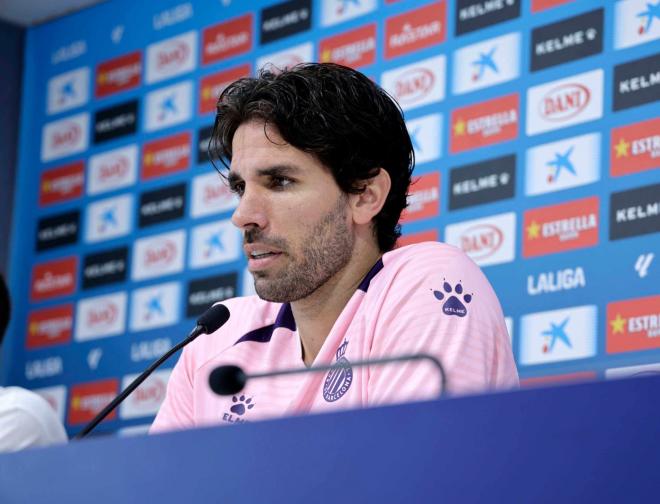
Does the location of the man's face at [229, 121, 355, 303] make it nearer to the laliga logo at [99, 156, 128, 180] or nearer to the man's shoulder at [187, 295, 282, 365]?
the man's shoulder at [187, 295, 282, 365]

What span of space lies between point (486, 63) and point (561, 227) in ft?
1.86

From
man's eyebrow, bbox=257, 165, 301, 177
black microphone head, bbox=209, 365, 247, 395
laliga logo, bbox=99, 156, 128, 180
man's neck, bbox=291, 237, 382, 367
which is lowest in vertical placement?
black microphone head, bbox=209, 365, 247, 395

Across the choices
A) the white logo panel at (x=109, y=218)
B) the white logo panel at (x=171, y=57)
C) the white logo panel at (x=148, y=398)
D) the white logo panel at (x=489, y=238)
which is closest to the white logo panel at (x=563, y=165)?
the white logo panel at (x=489, y=238)

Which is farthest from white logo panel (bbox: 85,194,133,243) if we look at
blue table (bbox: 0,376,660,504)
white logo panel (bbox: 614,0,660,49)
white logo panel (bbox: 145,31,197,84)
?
blue table (bbox: 0,376,660,504)

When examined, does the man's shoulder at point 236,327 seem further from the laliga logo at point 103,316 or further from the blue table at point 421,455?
the laliga logo at point 103,316

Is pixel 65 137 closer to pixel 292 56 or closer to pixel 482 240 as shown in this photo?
pixel 292 56

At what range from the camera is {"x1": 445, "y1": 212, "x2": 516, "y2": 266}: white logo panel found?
123 inches

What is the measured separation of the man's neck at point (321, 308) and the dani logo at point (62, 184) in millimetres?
2574

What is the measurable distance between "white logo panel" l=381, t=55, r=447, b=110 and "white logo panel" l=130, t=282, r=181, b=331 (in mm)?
1038

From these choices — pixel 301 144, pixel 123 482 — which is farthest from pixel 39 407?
pixel 123 482

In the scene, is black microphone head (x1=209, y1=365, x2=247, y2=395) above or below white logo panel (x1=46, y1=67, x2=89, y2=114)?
below

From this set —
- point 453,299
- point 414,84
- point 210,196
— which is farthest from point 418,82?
point 453,299

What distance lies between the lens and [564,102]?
10.1 feet

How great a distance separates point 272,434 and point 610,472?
31 cm
